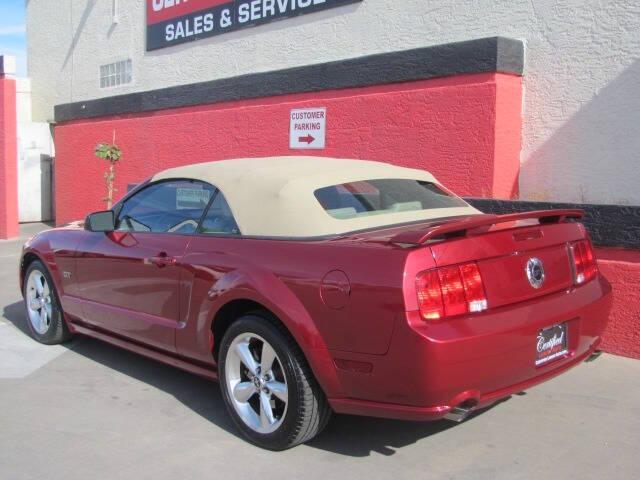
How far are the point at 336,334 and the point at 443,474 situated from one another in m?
0.92

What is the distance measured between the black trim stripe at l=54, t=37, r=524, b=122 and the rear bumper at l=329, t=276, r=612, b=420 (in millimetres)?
3944

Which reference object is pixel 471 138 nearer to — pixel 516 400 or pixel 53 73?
pixel 516 400

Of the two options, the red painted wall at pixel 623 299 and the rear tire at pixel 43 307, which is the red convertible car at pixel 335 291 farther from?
the red painted wall at pixel 623 299

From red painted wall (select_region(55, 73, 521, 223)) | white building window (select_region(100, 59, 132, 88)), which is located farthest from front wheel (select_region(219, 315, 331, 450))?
white building window (select_region(100, 59, 132, 88))

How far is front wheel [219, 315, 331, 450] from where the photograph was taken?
3742 millimetres

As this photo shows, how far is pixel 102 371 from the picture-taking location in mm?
5465

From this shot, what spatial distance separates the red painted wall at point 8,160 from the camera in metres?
14.0

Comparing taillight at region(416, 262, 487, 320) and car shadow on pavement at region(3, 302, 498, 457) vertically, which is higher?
taillight at region(416, 262, 487, 320)

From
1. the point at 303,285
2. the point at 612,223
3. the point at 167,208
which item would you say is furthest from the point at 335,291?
the point at 612,223

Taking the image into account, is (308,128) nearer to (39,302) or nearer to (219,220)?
(39,302)

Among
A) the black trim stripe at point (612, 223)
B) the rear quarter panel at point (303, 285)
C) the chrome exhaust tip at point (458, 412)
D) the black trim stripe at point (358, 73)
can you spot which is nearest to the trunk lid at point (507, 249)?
the rear quarter panel at point (303, 285)

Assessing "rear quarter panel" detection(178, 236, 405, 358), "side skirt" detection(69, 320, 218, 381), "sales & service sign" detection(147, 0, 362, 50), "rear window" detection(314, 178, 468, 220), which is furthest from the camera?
"sales & service sign" detection(147, 0, 362, 50)

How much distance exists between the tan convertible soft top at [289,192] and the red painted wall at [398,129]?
234cm

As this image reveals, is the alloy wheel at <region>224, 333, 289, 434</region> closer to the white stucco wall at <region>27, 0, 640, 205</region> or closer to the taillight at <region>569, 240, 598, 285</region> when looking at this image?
the taillight at <region>569, 240, 598, 285</region>
